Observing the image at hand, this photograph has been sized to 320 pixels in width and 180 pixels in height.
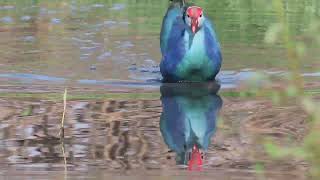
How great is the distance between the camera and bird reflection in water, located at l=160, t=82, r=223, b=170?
5648mm

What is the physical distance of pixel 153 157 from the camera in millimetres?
5457

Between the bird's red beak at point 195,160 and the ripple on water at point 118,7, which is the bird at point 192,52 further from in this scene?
the ripple on water at point 118,7

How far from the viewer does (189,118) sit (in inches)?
262

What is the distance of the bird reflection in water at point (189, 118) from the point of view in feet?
18.5

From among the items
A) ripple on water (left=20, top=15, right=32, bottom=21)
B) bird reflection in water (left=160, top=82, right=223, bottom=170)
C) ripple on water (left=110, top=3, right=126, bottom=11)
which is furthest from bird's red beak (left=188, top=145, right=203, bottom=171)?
ripple on water (left=110, top=3, right=126, bottom=11)

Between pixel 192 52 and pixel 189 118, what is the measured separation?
5.19ft

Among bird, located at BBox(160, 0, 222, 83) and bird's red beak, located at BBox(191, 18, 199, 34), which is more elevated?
bird's red beak, located at BBox(191, 18, 199, 34)

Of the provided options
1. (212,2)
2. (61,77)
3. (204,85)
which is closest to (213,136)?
(204,85)

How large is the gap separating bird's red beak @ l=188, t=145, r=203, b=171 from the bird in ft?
8.14

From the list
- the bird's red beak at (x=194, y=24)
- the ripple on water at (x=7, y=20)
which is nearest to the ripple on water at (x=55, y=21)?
the ripple on water at (x=7, y=20)

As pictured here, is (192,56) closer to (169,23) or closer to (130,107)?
(169,23)

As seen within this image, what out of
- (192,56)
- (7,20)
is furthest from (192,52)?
(7,20)

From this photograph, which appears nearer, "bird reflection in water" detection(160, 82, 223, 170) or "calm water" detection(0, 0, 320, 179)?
"calm water" detection(0, 0, 320, 179)

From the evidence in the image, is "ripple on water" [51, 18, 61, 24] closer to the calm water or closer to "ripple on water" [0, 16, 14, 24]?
the calm water
